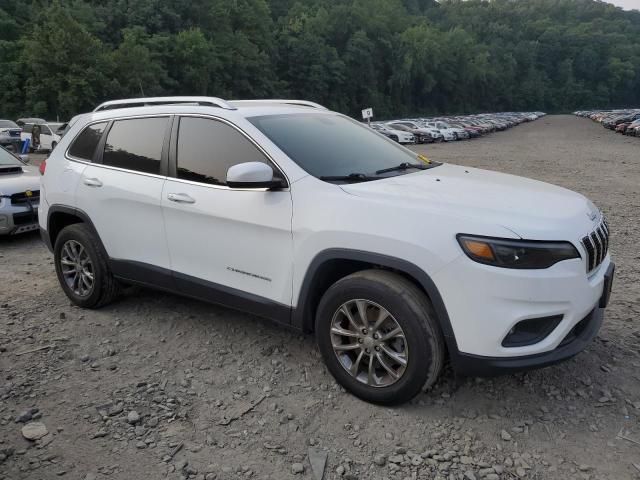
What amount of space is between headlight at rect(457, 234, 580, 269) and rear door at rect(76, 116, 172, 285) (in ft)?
7.39

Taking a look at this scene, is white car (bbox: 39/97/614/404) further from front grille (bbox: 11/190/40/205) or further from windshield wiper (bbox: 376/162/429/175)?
front grille (bbox: 11/190/40/205)

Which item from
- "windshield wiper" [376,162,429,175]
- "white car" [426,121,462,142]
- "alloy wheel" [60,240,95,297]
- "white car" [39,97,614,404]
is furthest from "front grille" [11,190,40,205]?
"white car" [426,121,462,142]

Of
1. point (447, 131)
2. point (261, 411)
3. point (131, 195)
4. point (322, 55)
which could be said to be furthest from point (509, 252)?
point (322, 55)

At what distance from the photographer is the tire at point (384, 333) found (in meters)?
2.89

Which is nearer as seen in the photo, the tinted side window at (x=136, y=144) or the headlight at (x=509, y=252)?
the headlight at (x=509, y=252)

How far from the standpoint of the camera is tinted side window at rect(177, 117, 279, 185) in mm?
3590

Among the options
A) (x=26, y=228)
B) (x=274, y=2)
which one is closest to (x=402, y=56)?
(x=274, y=2)

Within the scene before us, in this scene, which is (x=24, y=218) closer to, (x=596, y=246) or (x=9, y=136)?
(x=596, y=246)

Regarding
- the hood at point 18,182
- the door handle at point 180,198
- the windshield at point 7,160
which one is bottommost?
the hood at point 18,182

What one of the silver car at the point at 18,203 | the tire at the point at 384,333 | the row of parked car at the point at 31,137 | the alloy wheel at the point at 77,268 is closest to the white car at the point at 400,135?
the row of parked car at the point at 31,137

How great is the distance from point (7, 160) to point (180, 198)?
5.46m

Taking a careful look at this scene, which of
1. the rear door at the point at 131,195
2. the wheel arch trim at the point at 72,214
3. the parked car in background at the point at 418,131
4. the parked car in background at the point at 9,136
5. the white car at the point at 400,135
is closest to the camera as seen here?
the rear door at the point at 131,195

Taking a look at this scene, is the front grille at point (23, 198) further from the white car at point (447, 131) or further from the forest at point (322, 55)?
the forest at point (322, 55)

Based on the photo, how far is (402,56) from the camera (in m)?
95.2
